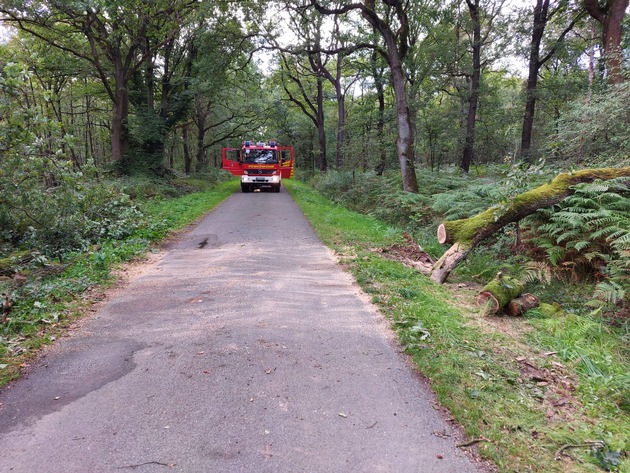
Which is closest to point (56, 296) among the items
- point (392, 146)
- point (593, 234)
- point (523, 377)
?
point (523, 377)

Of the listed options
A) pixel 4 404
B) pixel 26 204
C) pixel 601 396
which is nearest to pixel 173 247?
pixel 26 204

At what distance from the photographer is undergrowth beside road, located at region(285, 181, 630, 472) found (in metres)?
2.49

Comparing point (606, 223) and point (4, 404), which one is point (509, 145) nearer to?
point (606, 223)

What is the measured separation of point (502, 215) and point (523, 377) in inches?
158

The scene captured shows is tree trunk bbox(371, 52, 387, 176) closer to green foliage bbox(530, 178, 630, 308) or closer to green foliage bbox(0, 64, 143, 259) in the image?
green foliage bbox(530, 178, 630, 308)

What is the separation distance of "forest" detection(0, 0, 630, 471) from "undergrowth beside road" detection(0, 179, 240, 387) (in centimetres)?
4

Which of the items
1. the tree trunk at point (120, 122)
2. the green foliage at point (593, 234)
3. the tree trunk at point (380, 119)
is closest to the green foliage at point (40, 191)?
the green foliage at point (593, 234)

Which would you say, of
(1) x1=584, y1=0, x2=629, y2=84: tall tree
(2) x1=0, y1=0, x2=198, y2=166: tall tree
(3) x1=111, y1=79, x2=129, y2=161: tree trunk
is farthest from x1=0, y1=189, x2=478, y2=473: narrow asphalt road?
(3) x1=111, y1=79, x2=129, y2=161: tree trunk

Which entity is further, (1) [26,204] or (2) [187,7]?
(2) [187,7]

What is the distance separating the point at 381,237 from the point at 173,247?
17.4 ft

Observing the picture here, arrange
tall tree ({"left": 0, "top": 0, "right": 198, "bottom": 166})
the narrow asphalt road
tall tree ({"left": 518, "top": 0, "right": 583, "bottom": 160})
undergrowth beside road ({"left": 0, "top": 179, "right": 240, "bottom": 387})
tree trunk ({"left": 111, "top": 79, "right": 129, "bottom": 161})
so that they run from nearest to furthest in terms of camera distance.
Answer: the narrow asphalt road → undergrowth beside road ({"left": 0, "top": 179, "right": 240, "bottom": 387}) → tall tree ({"left": 0, "top": 0, "right": 198, "bottom": 166}) → tall tree ({"left": 518, "top": 0, "right": 583, "bottom": 160}) → tree trunk ({"left": 111, "top": 79, "right": 129, "bottom": 161})

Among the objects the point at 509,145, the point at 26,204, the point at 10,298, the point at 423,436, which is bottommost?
the point at 423,436

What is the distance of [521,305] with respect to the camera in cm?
512

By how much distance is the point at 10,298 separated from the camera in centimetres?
468
